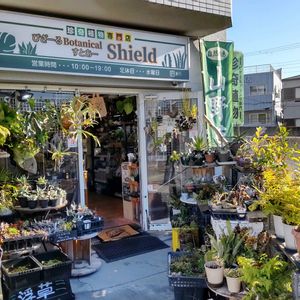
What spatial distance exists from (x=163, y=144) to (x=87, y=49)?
210 centimetres

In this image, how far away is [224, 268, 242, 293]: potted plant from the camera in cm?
297

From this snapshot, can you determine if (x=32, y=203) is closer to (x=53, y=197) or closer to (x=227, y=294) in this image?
(x=53, y=197)

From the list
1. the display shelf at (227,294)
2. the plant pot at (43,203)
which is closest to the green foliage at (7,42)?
the plant pot at (43,203)

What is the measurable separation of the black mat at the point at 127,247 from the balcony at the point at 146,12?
3.36 m

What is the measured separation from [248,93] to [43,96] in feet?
88.5

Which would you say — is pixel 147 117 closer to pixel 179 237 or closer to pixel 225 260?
pixel 179 237

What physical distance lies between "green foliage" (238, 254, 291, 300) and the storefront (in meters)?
3.21

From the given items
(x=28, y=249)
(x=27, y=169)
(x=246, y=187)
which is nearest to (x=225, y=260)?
(x=246, y=187)

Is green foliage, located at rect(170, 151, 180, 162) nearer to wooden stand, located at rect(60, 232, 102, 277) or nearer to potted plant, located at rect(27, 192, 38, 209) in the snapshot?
wooden stand, located at rect(60, 232, 102, 277)

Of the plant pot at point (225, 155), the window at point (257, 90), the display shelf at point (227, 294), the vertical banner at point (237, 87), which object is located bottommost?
the display shelf at point (227, 294)

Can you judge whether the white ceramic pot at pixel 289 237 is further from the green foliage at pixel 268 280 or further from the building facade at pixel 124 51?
the building facade at pixel 124 51

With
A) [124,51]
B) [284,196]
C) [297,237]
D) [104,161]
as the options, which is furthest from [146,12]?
[104,161]

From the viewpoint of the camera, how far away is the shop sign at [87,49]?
4.30 metres

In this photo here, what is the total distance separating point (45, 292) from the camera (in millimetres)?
3682
